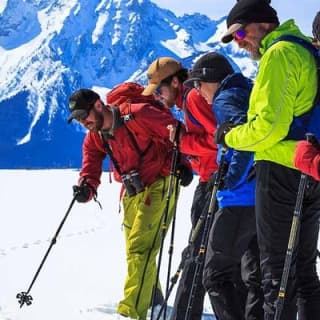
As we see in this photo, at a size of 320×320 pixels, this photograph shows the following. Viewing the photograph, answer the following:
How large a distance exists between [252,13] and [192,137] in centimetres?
139

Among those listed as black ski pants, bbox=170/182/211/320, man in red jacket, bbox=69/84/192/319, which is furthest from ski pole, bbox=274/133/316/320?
man in red jacket, bbox=69/84/192/319

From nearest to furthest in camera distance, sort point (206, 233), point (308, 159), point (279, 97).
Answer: point (308, 159) → point (279, 97) → point (206, 233)

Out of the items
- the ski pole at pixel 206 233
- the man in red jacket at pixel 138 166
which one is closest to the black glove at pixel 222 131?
the ski pole at pixel 206 233

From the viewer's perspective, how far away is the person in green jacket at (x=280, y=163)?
3.58m

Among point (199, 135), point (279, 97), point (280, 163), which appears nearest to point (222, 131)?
point (280, 163)

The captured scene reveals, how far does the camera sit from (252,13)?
13.2ft

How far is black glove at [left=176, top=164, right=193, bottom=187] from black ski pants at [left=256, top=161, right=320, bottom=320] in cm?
Answer: 226

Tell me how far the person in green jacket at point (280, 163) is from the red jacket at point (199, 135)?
932 mm

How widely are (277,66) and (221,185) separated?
3.66 feet

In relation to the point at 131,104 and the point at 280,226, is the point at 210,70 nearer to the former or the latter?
the point at 280,226

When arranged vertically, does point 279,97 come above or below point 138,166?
below

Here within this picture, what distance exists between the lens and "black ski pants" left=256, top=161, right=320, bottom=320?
3732mm

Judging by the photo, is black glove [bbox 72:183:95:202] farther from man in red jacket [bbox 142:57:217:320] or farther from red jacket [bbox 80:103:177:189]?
man in red jacket [bbox 142:57:217:320]

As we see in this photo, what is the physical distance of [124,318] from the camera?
568 cm
